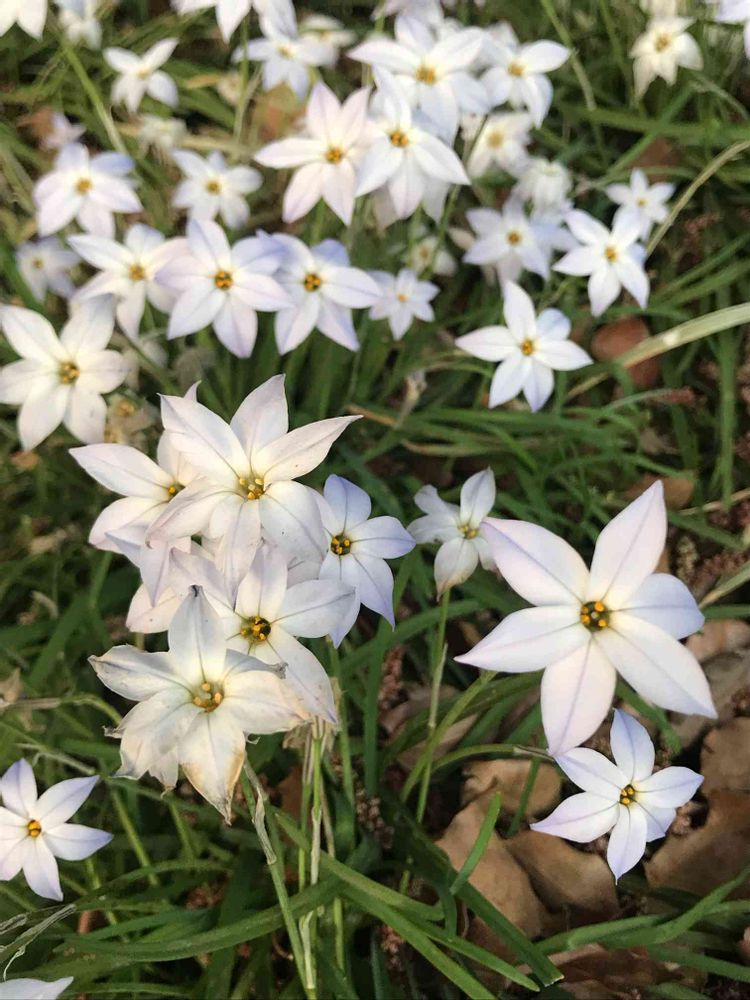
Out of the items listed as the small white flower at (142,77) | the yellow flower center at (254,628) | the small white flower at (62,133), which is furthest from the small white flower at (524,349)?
the small white flower at (62,133)

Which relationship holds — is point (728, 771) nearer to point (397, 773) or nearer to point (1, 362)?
point (397, 773)

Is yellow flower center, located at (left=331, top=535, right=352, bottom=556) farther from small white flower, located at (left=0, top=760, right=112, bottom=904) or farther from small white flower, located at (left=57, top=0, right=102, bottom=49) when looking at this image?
small white flower, located at (left=57, top=0, right=102, bottom=49)

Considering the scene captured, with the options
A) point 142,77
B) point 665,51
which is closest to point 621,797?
point 665,51

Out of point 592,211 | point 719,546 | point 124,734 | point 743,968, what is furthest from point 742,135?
point 124,734

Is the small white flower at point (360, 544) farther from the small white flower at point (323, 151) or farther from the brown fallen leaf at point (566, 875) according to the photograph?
the small white flower at point (323, 151)

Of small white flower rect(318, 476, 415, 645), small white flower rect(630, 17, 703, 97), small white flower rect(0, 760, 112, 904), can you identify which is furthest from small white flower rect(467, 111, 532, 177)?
small white flower rect(0, 760, 112, 904)

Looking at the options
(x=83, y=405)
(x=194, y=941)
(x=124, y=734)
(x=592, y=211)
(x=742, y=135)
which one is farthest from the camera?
(x=592, y=211)

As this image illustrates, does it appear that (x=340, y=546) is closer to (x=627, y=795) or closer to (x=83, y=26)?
(x=627, y=795)
